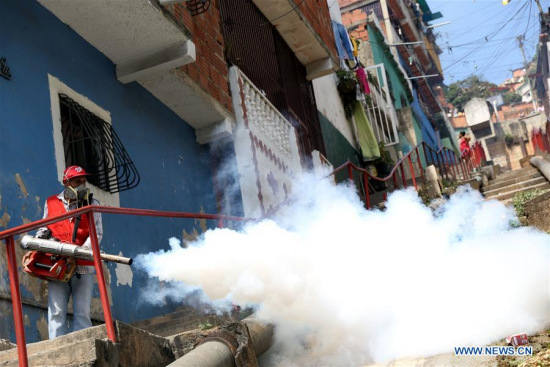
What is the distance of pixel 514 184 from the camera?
16.8 metres

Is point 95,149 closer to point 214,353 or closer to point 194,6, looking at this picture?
point 194,6

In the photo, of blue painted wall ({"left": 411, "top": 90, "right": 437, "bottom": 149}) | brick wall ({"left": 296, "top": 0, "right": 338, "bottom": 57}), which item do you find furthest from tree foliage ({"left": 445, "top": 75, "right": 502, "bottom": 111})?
brick wall ({"left": 296, "top": 0, "right": 338, "bottom": 57})

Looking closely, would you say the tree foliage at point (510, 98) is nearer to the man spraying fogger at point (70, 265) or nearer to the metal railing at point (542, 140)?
the metal railing at point (542, 140)

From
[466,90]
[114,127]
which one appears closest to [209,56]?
[114,127]

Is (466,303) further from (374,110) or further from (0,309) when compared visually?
(374,110)

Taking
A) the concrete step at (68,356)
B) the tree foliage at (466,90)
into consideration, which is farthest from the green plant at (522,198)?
the tree foliage at (466,90)

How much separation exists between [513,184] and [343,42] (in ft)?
23.4

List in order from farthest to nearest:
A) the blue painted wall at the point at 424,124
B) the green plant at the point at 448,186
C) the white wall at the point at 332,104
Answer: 1. the blue painted wall at the point at 424,124
2. the white wall at the point at 332,104
3. the green plant at the point at 448,186

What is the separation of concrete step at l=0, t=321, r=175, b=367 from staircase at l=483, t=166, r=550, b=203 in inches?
425

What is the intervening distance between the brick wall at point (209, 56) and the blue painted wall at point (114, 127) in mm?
686

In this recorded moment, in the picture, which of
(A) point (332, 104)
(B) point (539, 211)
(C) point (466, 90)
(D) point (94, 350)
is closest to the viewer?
(D) point (94, 350)

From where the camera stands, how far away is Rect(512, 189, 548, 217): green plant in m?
13.1

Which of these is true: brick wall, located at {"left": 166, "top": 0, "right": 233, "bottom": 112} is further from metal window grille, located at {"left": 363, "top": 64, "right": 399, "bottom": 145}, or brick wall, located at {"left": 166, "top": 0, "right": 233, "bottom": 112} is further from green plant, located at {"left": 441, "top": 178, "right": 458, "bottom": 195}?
metal window grille, located at {"left": 363, "top": 64, "right": 399, "bottom": 145}

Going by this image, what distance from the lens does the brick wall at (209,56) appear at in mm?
10418
